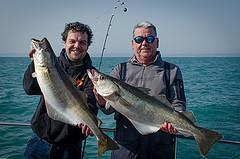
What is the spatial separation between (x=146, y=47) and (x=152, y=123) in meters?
1.18

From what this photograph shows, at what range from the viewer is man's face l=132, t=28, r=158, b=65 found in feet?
13.7

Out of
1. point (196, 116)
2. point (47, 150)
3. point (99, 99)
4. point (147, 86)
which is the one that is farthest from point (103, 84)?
point (196, 116)

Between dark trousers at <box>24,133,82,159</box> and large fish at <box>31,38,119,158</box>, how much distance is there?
68 cm

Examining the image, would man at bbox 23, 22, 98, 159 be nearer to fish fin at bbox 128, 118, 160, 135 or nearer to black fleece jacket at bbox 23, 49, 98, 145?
black fleece jacket at bbox 23, 49, 98, 145

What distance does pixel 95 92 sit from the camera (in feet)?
13.2

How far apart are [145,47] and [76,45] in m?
1.07

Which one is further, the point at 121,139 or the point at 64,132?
the point at 121,139

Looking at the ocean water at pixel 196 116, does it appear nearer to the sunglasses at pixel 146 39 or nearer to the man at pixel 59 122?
the sunglasses at pixel 146 39

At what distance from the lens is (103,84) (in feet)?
Result: 12.7

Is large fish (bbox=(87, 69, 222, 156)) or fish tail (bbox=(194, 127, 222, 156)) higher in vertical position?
large fish (bbox=(87, 69, 222, 156))

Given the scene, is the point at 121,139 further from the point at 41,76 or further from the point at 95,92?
the point at 41,76

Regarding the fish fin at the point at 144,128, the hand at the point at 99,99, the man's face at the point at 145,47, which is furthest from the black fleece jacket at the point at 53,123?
the man's face at the point at 145,47

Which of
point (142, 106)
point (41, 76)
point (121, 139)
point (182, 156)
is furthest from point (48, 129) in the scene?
point (182, 156)

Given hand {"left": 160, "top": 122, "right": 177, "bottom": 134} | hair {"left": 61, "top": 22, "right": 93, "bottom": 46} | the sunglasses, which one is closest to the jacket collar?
the sunglasses
